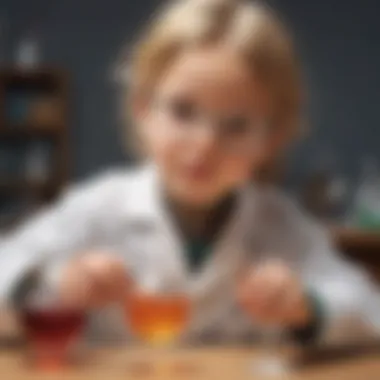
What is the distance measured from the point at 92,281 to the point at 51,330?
0.06 meters

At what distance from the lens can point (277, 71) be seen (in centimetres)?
68

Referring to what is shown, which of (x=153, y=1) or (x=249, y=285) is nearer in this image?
(x=249, y=285)

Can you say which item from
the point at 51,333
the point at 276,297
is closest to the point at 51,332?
the point at 51,333

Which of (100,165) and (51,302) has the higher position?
(100,165)

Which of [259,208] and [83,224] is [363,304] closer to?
[259,208]

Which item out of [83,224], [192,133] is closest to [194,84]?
[192,133]

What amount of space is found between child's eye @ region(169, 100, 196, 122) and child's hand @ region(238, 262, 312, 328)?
12cm

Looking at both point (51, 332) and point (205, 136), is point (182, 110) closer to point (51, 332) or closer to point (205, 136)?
point (205, 136)

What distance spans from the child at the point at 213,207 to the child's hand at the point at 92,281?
0.6 inches

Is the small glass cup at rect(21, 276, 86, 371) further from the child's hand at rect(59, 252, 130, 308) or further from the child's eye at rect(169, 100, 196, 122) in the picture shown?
the child's eye at rect(169, 100, 196, 122)

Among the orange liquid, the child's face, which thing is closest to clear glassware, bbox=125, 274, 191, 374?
the orange liquid

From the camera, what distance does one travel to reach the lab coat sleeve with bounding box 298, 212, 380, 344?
25.5 inches

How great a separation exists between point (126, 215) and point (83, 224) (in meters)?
0.03

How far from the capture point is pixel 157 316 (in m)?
0.57
